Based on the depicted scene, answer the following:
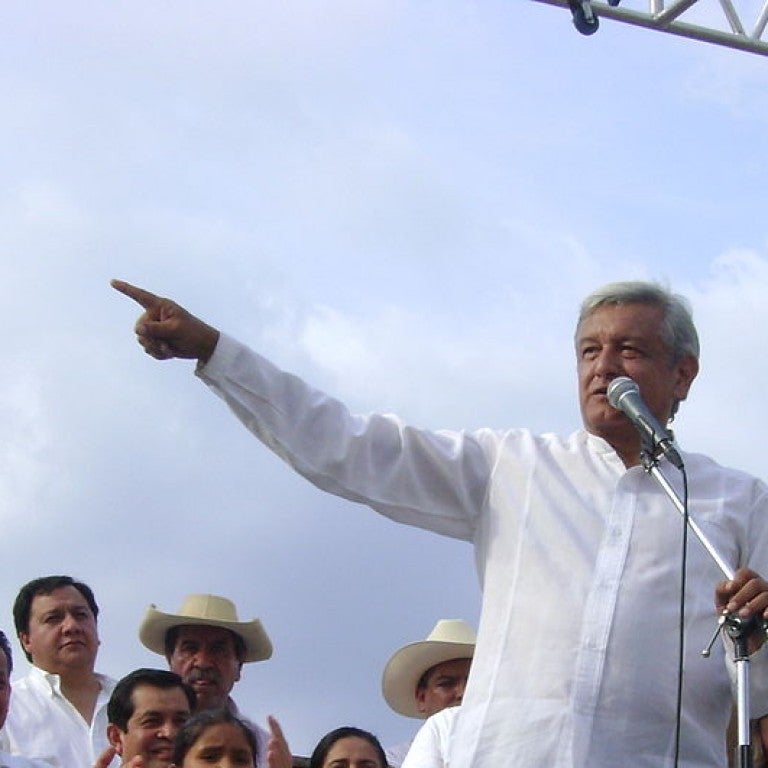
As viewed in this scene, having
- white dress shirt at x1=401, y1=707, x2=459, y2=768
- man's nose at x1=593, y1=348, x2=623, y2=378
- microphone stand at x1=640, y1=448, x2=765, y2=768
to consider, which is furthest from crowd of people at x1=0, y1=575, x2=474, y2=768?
microphone stand at x1=640, y1=448, x2=765, y2=768

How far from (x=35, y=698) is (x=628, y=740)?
346 centimetres

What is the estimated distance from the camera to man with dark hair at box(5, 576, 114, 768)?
6.03 metres

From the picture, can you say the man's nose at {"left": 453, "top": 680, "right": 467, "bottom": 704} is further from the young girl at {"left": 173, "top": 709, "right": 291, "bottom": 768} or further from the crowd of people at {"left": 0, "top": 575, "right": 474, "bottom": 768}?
the young girl at {"left": 173, "top": 709, "right": 291, "bottom": 768}

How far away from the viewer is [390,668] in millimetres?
6910

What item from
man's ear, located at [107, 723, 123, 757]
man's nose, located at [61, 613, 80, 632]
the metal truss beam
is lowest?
man's ear, located at [107, 723, 123, 757]

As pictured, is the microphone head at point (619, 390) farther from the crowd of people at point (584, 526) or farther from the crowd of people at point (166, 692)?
the crowd of people at point (166, 692)

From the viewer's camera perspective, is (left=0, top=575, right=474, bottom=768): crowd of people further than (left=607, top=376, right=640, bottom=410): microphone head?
Yes

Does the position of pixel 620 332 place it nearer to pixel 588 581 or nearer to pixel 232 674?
pixel 588 581

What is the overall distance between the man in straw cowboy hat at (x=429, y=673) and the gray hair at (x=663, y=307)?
317 cm

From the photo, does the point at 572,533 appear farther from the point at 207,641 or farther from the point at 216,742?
the point at 207,641

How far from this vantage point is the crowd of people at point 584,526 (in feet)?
10.6

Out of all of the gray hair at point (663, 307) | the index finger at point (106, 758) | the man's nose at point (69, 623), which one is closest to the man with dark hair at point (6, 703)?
the index finger at point (106, 758)

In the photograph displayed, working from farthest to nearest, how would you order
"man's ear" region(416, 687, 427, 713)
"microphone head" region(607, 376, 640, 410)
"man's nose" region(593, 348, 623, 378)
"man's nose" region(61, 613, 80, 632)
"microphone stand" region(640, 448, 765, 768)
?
"man's ear" region(416, 687, 427, 713), "man's nose" region(61, 613, 80, 632), "man's nose" region(593, 348, 623, 378), "microphone head" region(607, 376, 640, 410), "microphone stand" region(640, 448, 765, 768)

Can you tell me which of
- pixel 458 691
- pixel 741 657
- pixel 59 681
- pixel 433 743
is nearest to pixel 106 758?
pixel 59 681
